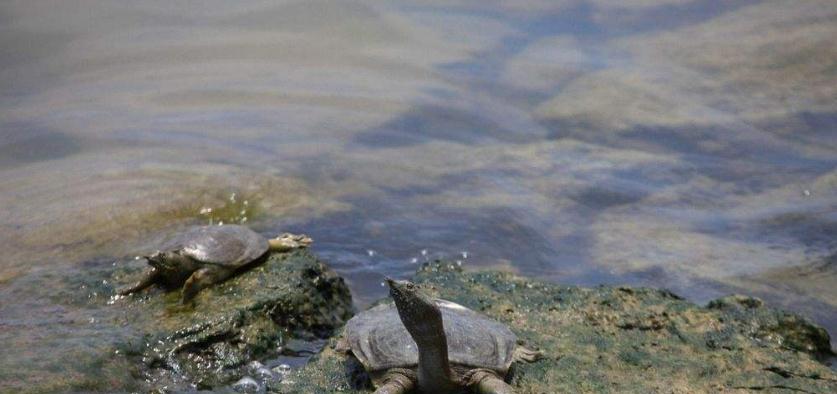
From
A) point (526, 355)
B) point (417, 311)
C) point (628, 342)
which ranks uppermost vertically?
point (417, 311)

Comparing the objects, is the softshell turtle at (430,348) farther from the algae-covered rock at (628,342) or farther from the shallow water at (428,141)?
the shallow water at (428,141)

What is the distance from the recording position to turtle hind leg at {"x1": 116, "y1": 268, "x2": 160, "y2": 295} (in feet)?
18.7

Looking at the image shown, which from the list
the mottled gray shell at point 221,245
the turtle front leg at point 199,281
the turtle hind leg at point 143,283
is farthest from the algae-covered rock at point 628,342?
the turtle hind leg at point 143,283

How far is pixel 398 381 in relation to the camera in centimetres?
414

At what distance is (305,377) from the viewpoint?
454cm

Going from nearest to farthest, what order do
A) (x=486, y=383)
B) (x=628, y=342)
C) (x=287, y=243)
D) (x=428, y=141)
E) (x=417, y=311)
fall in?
(x=417, y=311) → (x=486, y=383) → (x=628, y=342) → (x=287, y=243) → (x=428, y=141)

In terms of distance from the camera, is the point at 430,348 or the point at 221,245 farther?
the point at 221,245

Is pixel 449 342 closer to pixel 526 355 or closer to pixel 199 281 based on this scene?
pixel 526 355

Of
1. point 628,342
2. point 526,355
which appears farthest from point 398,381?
point 628,342

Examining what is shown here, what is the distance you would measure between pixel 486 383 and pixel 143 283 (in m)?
2.47

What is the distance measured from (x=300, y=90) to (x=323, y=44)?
155 centimetres

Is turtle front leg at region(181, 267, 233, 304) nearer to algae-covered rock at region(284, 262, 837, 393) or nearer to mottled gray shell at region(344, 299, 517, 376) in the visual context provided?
algae-covered rock at region(284, 262, 837, 393)

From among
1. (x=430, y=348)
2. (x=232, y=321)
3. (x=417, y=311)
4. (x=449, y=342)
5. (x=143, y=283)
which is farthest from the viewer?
(x=143, y=283)

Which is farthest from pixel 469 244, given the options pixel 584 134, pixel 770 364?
pixel 770 364
